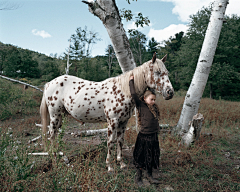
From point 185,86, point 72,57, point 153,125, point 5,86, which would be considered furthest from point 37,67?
point 153,125

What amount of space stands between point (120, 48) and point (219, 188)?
348 centimetres

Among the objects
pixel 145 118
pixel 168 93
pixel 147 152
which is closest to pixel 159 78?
pixel 168 93

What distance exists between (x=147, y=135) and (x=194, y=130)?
200 centimetres

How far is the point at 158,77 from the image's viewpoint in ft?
8.94

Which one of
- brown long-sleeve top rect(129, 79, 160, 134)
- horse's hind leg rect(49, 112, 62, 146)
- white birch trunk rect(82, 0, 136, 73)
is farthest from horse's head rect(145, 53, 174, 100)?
horse's hind leg rect(49, 112, 62, 146)

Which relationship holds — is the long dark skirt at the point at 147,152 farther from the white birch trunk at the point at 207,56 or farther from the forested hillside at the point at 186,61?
the forested hillside at the point at 186,61

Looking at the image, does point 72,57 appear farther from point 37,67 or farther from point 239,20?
point 239,20

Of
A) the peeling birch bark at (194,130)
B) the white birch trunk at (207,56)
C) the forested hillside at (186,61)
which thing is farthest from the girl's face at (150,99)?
the forested hillside at (186,61)

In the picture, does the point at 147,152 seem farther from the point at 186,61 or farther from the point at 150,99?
the point at 186,61

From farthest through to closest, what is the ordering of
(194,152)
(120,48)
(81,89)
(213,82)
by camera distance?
(213,82), (194,152), (120,48), (81,89)

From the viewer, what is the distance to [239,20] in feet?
73.2

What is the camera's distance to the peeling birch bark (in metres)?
3.97

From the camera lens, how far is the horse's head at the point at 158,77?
264 cm

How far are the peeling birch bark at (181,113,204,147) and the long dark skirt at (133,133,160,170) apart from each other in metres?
1.76
